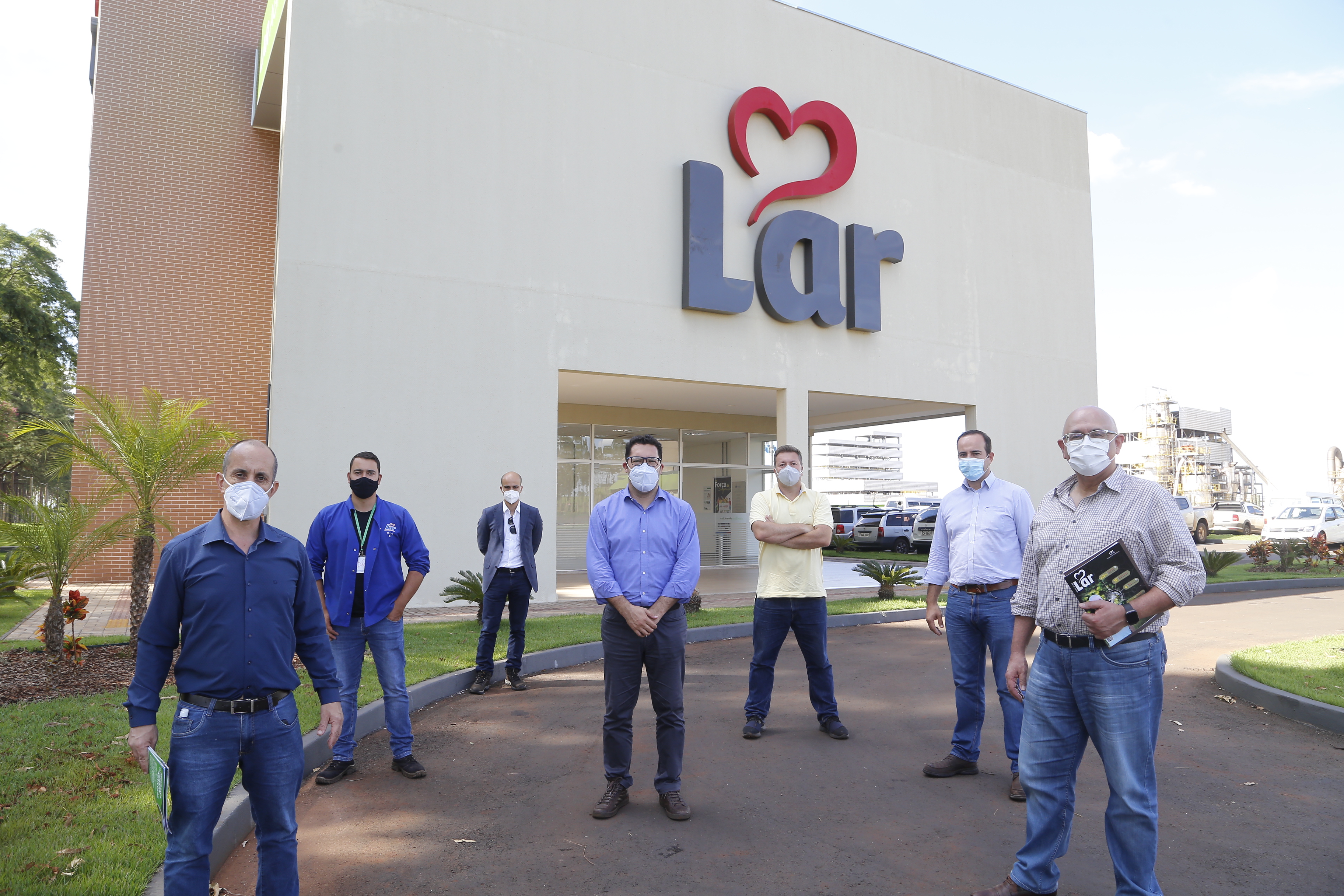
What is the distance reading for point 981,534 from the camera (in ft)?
17.8

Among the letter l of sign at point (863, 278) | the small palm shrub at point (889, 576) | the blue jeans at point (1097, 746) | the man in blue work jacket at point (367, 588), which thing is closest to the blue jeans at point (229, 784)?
the man in blue work jacket at point (367, 588)

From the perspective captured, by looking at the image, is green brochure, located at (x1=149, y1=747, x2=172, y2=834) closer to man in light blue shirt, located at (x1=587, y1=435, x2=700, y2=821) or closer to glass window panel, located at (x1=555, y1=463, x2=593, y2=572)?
man in light blue shirt, located at (x1=587, y1=435, x2=700, y2=821)

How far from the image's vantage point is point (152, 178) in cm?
1675

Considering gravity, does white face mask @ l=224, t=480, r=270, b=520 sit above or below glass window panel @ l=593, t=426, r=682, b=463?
below

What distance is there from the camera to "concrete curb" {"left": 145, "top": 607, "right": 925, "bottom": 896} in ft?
13.8

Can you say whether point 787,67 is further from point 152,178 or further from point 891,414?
point 152,178

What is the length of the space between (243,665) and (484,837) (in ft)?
6.42

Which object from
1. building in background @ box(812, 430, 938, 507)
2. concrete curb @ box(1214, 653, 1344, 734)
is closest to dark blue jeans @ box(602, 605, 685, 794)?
concrete curb @ box(1214, 653, 1344, 734)

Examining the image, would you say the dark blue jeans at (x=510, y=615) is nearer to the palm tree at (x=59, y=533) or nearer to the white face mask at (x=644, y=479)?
the white face mask at (x=644, y=479)

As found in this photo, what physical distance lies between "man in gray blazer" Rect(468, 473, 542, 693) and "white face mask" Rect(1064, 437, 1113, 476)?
5351mm

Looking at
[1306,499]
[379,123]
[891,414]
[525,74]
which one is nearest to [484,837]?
[379,123]

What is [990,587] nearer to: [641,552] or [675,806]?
[641,552]

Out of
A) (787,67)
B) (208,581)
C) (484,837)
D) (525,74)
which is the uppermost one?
(787,67)

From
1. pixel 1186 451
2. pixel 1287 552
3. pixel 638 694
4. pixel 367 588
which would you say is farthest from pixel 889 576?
pixel 1186 451
